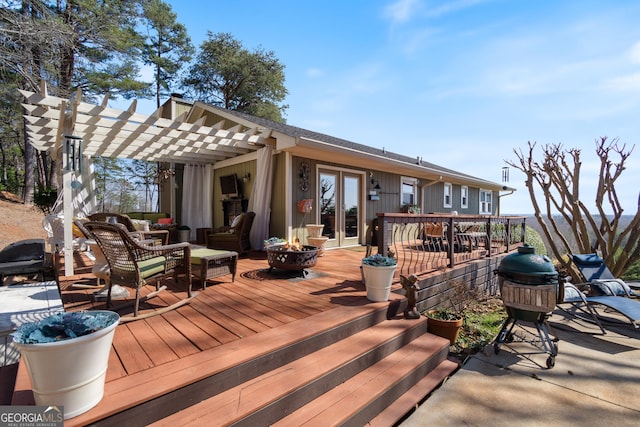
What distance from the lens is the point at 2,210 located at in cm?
Result: 1133

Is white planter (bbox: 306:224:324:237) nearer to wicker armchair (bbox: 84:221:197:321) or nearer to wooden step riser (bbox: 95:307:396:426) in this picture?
wicker armchair (bbox: 84:221:197:321)

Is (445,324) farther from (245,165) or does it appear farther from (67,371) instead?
(245,165)

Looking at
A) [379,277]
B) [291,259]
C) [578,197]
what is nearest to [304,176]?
[291,259]

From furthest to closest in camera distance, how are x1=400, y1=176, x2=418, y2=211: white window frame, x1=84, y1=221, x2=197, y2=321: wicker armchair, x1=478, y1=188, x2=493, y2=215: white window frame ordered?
x1=478, y1=188, x2=493, y2=215: white window frame, x1=400, y1=176, x2=418, y2=211: white window frame, x1=84, y1=221, x2=197, y2=321: wicker armchair

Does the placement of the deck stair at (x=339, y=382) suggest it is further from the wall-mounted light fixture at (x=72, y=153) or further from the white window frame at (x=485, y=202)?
the white window frame at (x=485, y=202)

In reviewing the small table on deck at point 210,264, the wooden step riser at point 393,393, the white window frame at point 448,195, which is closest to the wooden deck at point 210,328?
the small table on deck at point 210,264

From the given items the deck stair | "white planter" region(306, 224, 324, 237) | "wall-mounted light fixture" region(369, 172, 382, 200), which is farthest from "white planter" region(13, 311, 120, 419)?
"wall-mounted light fixture" region(369, 172, 382, 200)

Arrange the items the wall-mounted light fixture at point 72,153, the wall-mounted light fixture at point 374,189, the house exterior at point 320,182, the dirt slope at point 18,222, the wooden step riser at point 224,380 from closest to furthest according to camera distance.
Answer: the wooden step riser at point 224,380, the wall-mounted light fixture at point 72,153, the house exterior at point 320,182, the wall-mounted light fixture at point 374,189, the dirt slope at point 18,222

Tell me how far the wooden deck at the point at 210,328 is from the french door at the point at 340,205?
2845 mm

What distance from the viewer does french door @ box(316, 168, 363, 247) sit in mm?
6840

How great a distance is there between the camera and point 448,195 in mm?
11203

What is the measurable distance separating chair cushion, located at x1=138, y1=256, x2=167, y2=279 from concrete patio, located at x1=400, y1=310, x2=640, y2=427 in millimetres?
2503

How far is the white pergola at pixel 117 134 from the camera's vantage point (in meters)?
4.04

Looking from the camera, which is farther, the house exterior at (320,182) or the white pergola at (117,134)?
the house exterior at (320,182)
